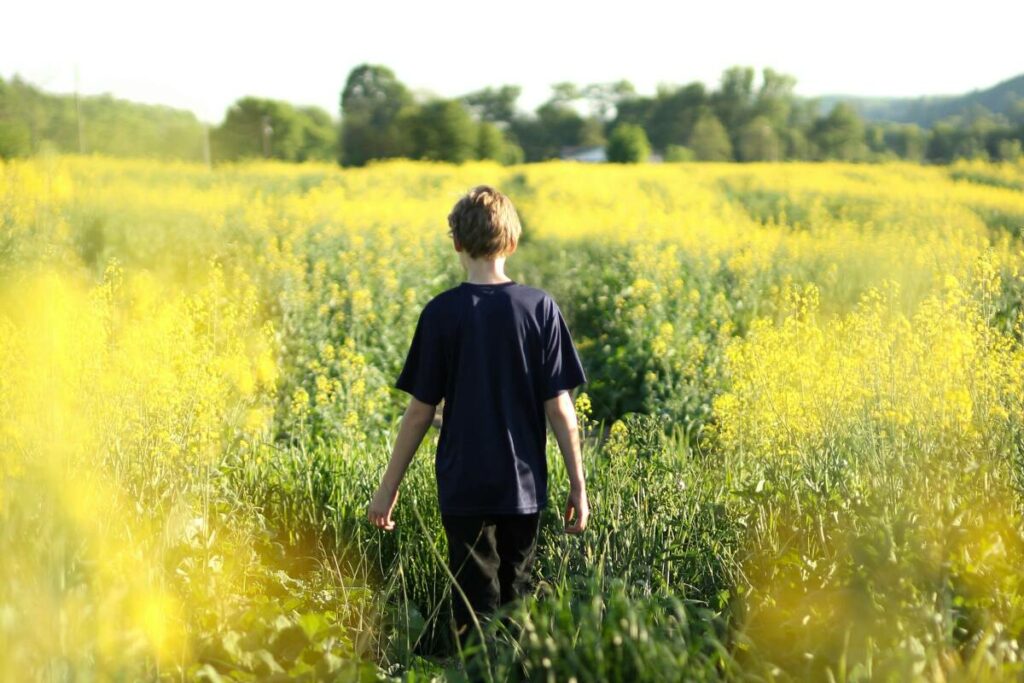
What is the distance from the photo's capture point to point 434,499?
411 cm

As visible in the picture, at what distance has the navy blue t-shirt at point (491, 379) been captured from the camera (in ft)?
9.84

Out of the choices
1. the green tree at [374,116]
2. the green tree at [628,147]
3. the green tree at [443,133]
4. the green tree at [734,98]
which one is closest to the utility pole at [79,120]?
the green tree at [374,116]

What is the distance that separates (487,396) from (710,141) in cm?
3170

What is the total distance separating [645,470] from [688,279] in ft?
17.3

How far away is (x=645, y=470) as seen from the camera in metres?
3.75

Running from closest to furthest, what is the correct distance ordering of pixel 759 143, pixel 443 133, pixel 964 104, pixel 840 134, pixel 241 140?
pixel 241 140
pixel 964 104
pixel 840 134
pixel 759 143
pixel 443 133

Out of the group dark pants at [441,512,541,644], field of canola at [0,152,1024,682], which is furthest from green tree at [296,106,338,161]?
dark pants at [441,512,541,644]

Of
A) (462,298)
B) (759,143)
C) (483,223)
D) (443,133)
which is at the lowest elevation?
(462,298)

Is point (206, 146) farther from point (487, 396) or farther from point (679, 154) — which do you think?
point (679, 154)

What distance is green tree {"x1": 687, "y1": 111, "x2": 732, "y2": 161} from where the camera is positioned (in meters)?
32.7

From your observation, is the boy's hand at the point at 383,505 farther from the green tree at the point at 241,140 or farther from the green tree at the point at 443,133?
the green tree at the point at 443,133

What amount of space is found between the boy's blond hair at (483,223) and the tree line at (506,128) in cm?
516

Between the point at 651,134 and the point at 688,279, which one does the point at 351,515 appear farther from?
the point at 651,134

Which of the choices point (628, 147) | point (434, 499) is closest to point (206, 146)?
point (434, 499)
